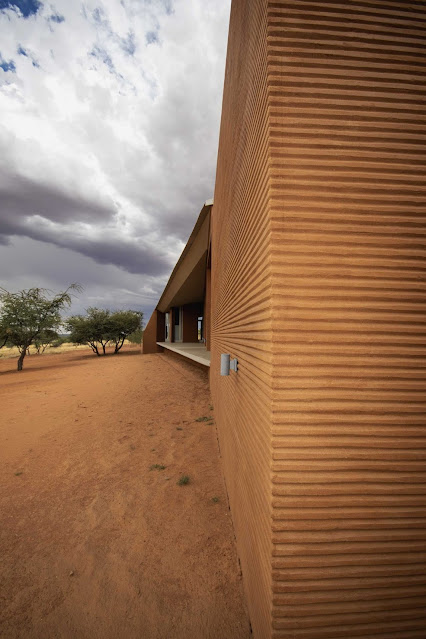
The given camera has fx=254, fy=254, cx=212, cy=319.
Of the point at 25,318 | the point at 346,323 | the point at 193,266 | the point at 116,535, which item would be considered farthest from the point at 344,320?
the point at 25,318

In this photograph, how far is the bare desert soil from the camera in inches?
87.7

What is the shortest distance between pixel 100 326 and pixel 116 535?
27.4 meters

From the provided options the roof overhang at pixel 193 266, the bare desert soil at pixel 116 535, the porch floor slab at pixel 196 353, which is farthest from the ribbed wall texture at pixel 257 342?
the porch floor slab at pixel 196 353

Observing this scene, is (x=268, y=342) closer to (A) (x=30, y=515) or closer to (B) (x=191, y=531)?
(B) (x=191, y=531)

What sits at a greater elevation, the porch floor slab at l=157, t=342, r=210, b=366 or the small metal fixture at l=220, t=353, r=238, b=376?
the small metal fixture at l=220, t=353, r=238, b=376

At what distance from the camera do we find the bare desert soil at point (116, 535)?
7.30ft

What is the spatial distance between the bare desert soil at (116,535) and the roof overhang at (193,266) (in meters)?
6.98

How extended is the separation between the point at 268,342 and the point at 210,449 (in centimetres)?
450

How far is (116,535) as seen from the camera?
10.2 ft

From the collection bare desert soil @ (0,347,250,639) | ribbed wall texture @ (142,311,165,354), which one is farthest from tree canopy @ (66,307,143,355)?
→ bare desert soil @ (0,347,250,639)

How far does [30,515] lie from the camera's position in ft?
11.5

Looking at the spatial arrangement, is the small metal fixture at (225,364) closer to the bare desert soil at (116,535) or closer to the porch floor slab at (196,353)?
the bare desert soil at (116,535)

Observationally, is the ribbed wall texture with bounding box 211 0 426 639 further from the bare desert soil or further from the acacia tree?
the acacia tree

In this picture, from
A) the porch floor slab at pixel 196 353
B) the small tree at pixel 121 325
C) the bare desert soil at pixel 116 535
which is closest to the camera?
the bare desert soil at pixel 116 535
